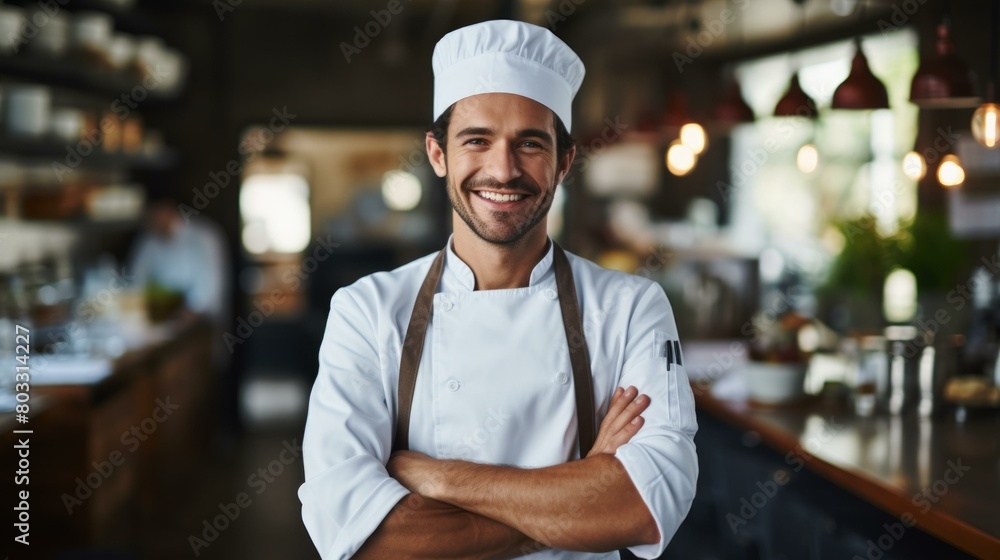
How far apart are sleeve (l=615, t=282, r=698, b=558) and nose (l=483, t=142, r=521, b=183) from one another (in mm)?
351

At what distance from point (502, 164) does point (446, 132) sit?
0.17 metres

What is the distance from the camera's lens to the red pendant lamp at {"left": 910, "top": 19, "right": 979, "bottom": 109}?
2.80 m

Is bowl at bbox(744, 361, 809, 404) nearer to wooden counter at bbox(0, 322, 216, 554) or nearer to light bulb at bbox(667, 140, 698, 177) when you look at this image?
light bulb at bbox(667, 140, 698, 177)

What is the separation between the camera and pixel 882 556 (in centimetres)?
Answer: 243

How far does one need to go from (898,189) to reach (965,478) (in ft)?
12.7

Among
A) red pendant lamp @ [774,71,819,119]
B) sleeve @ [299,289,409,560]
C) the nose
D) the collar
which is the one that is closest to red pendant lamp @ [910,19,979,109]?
red pendant lamp @ [774,71,819,119]

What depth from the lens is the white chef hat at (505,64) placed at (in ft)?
5.68

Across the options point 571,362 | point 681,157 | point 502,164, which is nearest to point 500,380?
point 571,362

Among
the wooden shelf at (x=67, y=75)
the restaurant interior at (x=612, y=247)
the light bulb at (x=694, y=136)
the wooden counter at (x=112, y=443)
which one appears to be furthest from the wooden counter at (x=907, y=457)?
the wooden shelf at (x=67, y=75)

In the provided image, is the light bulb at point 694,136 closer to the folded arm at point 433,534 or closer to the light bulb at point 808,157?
the light bulb at point 808,157

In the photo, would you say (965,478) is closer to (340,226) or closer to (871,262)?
(871,262)

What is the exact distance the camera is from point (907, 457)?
2.71m

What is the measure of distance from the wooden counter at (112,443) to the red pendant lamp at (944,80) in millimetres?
3056

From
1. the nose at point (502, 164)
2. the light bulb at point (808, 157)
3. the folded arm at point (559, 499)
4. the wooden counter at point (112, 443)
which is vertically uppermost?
the light bulb at point (808, 157)
